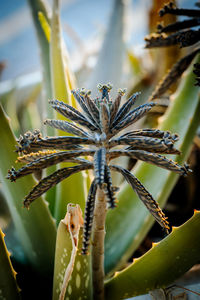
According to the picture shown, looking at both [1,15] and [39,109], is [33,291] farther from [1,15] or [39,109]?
[1,15]

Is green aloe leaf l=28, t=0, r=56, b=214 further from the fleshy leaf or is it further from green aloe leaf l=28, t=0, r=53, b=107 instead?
the fleshy leaf

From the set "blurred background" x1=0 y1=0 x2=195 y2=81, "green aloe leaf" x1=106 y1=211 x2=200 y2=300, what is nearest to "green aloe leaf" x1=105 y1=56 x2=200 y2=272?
"green aloe leaf" x1=106 y1=211 x2=200 y2=300

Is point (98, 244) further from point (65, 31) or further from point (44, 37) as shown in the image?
point (65, 31)

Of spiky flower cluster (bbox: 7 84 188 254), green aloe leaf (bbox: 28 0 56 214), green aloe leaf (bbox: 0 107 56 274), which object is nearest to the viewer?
spiky flower cluster (bbox: 7 84 188 254)

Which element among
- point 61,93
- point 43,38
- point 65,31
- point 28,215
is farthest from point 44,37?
point 65,31

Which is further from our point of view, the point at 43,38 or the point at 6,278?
the point at 43,38

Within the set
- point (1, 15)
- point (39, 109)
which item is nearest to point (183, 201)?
point (39, 109)
